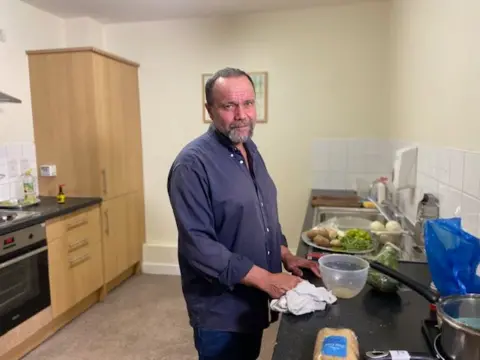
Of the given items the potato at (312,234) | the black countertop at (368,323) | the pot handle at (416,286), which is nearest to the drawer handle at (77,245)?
the potato at (312,234)

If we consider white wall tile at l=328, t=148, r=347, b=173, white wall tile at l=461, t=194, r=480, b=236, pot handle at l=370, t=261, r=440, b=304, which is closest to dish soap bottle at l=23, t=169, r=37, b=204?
white wall tile at l=328, t=148, r=347, b=173

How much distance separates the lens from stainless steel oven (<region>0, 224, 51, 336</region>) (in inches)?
85.7

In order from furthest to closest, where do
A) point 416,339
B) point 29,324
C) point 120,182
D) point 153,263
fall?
point 153,263
point 120,182
point 29,324
point 416,339

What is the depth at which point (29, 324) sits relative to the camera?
236 cm

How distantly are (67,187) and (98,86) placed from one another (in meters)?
0.81

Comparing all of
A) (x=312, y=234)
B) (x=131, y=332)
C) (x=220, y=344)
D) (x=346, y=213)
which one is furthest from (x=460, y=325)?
(x=131, y=332)

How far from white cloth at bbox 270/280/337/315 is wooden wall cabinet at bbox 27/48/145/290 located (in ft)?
7.61

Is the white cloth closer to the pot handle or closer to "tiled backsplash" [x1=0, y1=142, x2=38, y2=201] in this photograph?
the pot handle

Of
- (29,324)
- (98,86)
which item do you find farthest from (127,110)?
(29,324)

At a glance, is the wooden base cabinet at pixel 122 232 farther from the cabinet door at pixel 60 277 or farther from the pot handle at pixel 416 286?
the pot handle at pixel 416 286

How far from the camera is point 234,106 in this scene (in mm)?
1379

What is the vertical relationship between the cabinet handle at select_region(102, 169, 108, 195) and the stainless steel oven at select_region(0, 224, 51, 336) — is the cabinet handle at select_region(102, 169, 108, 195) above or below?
above

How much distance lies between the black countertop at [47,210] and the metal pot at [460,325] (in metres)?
2.09

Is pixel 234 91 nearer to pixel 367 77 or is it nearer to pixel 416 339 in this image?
pixel 416 339
